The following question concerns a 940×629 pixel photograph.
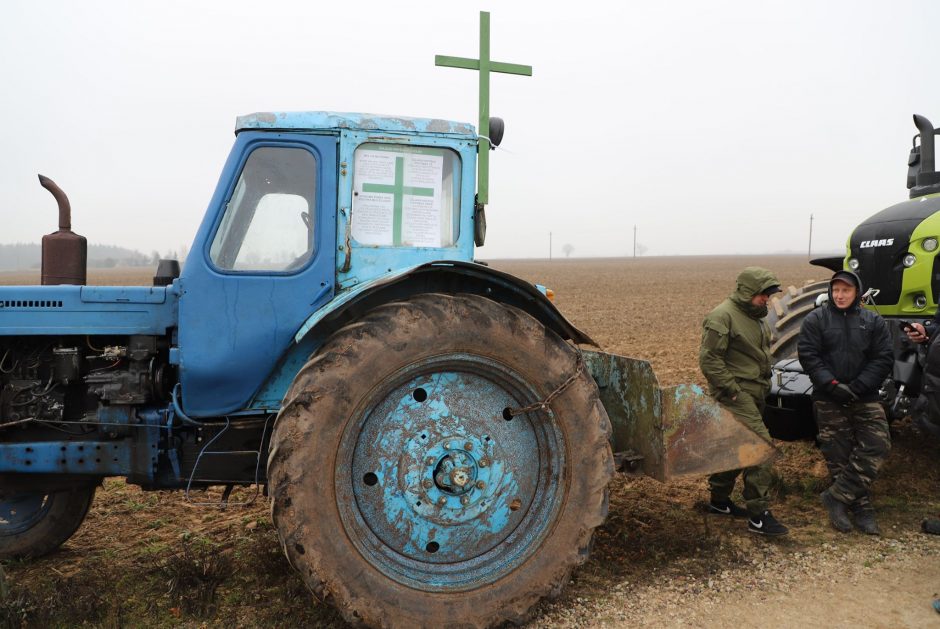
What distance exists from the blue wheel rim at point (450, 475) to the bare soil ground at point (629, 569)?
18.3 inches

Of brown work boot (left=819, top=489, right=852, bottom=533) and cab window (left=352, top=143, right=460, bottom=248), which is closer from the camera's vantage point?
cab window (left=352, top=143, right=460, bottom=248)

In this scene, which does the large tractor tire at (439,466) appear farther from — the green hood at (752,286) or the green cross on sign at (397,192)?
the green hood at (752,286)

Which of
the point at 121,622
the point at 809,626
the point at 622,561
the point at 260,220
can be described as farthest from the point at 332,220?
the point at 809,626

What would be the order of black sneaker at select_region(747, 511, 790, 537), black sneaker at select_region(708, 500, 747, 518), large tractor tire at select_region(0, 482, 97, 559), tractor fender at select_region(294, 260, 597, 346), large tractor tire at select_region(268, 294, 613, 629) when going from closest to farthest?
large tractor tire at select_region(268, 294, 613, 629) < tractor fender at select_region(294, 260, 597, 346) < large tractor tire at select_region(0, 482, 97, 559) < black sneaker at select_region(747, 511, 790, 537) < black sneaker at select_region(708, 500, 747, 518)

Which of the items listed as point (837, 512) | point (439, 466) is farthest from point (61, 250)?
point (837, 512)

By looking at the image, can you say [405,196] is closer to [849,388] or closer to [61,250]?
[61,250]

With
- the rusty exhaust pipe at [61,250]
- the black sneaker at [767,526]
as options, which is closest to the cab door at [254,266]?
the rusty exhaust pipe at [61,250]

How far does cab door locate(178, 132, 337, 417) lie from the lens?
3.14 metres

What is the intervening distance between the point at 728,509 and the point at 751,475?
1.32ft

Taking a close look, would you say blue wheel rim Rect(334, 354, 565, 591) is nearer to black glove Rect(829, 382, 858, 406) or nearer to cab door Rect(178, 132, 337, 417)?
cab door Rect(178, 132, 337, 417)

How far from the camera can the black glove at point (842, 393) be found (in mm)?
4215

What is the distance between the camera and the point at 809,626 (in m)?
3.13

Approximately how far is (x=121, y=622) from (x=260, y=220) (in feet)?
6.39

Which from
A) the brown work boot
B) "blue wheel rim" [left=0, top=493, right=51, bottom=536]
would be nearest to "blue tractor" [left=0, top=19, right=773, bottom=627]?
"blue wheel rim" [left=0, top=493, right=51, bottom=536]
